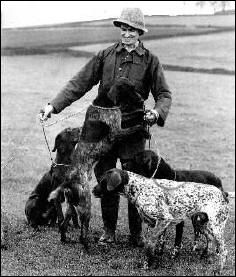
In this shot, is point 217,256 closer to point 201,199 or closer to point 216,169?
point 201,199

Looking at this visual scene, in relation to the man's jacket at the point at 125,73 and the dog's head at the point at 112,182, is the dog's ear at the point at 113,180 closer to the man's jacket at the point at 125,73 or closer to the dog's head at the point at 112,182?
the dog's head at the point at 112,182

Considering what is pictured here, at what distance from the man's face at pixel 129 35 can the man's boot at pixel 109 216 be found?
7.46 ft

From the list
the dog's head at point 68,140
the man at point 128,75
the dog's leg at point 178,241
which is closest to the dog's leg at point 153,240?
the dog's leg at point 178,241

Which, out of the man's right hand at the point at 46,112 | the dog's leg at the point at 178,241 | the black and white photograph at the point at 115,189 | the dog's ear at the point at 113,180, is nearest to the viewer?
the dog's ear at the point at 113,180

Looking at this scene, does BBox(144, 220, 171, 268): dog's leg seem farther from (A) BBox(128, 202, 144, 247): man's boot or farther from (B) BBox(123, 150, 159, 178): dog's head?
(A) BBox(128, 202, 144, 247): man's boot

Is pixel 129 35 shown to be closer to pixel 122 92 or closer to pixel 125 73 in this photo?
pixel 125 73

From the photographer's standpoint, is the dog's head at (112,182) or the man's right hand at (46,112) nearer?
the dog's head at (112,182)

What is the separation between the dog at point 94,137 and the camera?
6.75m

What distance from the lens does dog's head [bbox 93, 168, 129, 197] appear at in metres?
6.18

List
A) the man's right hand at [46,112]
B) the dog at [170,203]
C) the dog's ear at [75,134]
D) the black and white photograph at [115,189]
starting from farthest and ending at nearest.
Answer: the dog's ear at [75,134]
the man's right hand at [46,112]
the black and white photograph at [115,189]
the dog at [170,203]

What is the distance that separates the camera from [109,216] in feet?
25.3

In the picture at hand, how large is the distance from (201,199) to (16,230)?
335cm

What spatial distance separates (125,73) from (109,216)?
216cm

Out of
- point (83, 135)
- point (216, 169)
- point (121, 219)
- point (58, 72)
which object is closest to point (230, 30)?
point (216, 169)
